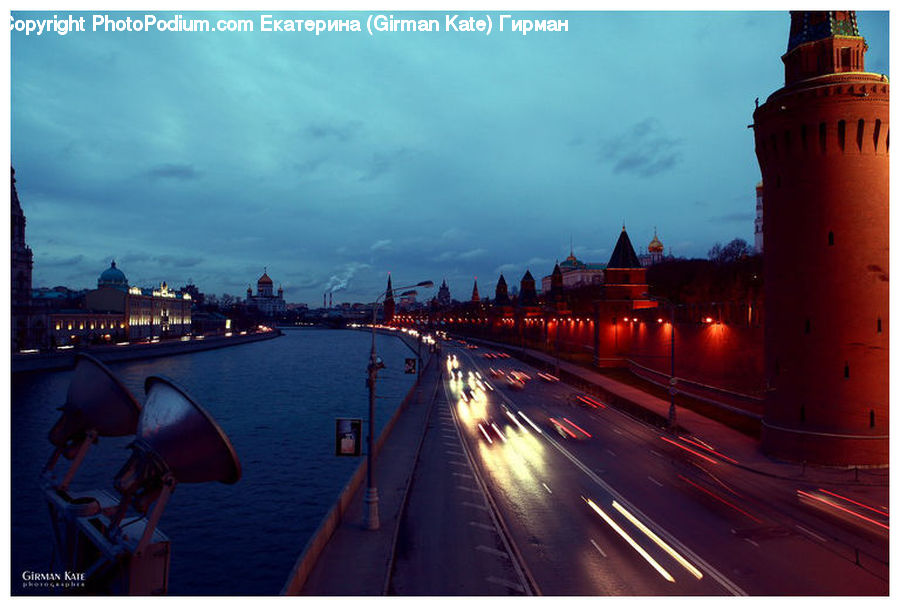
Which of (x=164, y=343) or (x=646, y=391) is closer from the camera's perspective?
(x=646, y=391)

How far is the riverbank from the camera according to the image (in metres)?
81.9

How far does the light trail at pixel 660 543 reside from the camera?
15695mm

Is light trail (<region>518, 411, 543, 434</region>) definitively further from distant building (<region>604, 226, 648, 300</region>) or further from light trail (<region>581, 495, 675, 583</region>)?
distant building (<region>604, 226, 648, 300</region>)

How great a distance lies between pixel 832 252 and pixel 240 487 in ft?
102

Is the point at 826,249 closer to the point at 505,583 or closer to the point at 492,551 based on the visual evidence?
the point at 492,551

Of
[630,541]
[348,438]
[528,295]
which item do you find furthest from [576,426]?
[528,295]

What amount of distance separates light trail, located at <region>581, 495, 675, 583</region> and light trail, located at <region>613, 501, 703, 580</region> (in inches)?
24.7

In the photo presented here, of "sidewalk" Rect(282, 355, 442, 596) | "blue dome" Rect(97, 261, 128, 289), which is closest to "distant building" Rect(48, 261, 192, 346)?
"blue dome" Rect(97, 261, 128, 289)

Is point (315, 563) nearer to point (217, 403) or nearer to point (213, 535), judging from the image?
point (213, 535)

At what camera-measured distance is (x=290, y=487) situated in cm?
3145

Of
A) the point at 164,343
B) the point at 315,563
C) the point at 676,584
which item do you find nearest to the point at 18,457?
the point at 315,563

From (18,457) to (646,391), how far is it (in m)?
48.7

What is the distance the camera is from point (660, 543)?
17547 millimetres

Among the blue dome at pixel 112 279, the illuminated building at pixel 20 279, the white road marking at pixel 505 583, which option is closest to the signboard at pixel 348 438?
the white road marking at pixel 505 583
